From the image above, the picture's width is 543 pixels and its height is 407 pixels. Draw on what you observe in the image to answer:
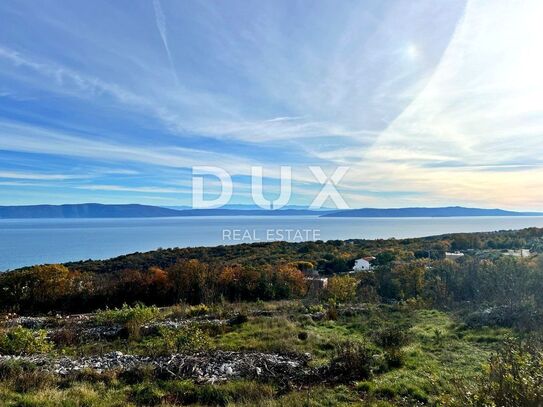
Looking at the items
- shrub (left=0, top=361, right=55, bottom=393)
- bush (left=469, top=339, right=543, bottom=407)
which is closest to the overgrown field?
shrub (left=0, top=361, right=55, bottom=393)

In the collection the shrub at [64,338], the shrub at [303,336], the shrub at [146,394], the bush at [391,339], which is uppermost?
the shrub at [146,394]

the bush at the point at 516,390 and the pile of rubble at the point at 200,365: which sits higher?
the bush at the point at 516,390

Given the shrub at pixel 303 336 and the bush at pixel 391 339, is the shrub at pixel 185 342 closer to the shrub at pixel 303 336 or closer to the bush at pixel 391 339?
the shrub at pixel 303 336

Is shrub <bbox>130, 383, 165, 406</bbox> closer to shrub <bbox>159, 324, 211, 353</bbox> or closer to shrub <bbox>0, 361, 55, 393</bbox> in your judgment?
shrub <bbox>0, 361, 55, 393</bbox>

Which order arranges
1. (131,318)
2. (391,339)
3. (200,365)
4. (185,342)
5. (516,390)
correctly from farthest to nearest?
(131,318) → (391,339) → (185,342) → (200,365) → (516,390)

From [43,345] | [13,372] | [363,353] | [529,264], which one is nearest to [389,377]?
[363,353]

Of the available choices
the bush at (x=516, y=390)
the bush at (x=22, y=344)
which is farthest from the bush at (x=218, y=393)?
the bush at (x=22, y=344)

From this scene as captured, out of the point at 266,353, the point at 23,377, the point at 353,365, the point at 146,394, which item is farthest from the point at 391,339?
the point at 23,377

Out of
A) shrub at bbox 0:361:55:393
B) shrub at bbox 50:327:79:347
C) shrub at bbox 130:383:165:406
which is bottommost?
shrub at bbox 50:327:79:347

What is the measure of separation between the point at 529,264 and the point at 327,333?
31.6ft

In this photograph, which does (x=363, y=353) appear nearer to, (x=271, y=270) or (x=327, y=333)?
(x=327, y=333)

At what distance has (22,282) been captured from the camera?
50.1 feet

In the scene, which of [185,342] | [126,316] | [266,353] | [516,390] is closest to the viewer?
[516,390]

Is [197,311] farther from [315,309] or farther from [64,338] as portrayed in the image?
[64,338]
